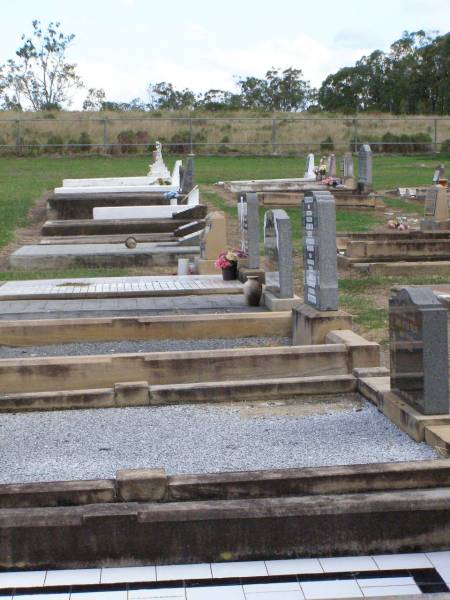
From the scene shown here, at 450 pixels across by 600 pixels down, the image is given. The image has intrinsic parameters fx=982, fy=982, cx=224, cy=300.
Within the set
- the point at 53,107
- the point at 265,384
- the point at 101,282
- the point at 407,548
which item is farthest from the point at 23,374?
the point at 53,107

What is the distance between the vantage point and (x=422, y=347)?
236 inches

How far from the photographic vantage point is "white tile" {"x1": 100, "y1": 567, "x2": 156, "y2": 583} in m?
4.77

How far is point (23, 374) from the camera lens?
7.91m

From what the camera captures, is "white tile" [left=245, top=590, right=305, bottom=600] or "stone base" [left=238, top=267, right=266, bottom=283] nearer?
"white tile" [left=245, top=590, right=305, bottom=600]

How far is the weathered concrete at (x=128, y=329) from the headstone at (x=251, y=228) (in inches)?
116

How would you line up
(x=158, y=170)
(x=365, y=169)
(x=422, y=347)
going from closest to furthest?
(x=422, y=347) → (x=365, y=169) → (x=158, y=170)

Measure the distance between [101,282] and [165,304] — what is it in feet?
7.85

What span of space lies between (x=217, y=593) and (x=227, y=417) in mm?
2399

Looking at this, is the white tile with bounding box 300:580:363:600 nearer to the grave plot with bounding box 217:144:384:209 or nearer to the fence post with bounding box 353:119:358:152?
the grave plot with bounding box 217:144:384:209

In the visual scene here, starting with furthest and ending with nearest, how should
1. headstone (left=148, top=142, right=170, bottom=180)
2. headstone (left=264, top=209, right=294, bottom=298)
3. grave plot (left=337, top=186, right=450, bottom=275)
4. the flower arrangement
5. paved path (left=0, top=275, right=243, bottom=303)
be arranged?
headstone (left=148, top=142, right=170, bottom=180), grave plot (left=337, top=186, right=450, bottom=275), the flower arrangement, paved path (left=0, top=275, right=243, bottom=303), headstone (left=264, top=209, right=294, bottom=298)

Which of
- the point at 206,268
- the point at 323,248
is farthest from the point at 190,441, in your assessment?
the point at 206,268

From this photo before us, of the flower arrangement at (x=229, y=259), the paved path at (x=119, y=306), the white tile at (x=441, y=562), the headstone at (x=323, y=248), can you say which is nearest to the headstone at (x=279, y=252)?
the paved path at (x=119, y=306)

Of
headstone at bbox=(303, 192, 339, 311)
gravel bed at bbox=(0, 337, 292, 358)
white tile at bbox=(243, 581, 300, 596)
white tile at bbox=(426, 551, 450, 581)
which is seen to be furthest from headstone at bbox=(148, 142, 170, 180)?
white tile at bbox=(243, 581, 300, 596)

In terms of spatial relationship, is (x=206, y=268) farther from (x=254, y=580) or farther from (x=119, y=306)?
(x=254, y=580)
